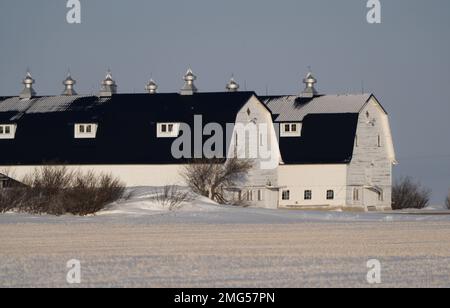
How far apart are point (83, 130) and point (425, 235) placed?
38964mm

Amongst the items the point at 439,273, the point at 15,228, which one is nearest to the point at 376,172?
the point at 15,228

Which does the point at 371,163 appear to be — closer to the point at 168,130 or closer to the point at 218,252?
the point at 168,130

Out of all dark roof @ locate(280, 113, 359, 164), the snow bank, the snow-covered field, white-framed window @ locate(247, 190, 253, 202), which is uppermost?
dark roof @ locate(280, 113, 359, 164)

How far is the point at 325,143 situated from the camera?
245 feet

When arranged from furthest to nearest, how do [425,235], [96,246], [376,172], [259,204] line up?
[376,172] < [259,204] < [425,235] < [96,246]

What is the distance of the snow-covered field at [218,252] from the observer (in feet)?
74.7

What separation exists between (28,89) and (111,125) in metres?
8.25

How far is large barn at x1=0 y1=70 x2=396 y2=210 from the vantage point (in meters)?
71.2

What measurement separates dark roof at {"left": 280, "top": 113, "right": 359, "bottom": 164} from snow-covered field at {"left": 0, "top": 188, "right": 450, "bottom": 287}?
80.7ft

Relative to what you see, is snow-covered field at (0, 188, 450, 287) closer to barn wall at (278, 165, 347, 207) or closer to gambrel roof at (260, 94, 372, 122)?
barn wall at (278, 165, 347, 207)

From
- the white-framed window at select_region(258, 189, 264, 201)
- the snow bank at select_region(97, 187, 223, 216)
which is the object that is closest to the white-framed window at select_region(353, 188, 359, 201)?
the white-framed window at select_region(258, 189, 264, 201)

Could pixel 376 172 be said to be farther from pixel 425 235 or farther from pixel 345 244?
pixel 345 244
